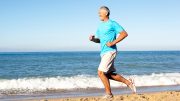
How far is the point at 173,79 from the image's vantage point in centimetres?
1956

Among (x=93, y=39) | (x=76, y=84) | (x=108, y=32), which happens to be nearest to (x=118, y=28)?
(x=108, y=32)

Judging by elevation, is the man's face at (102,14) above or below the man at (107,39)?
above

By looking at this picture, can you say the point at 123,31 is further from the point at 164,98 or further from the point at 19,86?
the point at 19,86

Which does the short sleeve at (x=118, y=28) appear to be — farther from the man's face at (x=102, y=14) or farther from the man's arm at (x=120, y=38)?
the man's face at (x=102, y=14)

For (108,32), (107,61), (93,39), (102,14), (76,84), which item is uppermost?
(102,14)

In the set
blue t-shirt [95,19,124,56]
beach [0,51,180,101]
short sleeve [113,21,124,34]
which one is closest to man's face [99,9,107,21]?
blue t-shirt [95,19,124,56]

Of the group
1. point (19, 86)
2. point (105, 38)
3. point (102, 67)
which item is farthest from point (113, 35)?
point (19, 86)

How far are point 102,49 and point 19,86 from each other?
955cm

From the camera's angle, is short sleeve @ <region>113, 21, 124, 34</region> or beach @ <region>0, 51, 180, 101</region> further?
beach @ <region>0, 51, 180, 101</region>

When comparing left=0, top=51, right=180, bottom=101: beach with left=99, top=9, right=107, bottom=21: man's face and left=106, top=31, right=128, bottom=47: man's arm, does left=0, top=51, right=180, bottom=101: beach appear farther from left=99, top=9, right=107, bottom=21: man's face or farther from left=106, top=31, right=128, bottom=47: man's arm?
left=99, top=9, right=107, bottom=21: man's face

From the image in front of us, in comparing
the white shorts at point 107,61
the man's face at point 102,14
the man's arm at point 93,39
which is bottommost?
the white shorts at point 107,61

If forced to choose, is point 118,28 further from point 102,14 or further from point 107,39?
point 102,14

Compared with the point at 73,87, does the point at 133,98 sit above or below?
above

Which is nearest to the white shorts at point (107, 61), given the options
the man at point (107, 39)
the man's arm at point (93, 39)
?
the man at point (107, 39)
